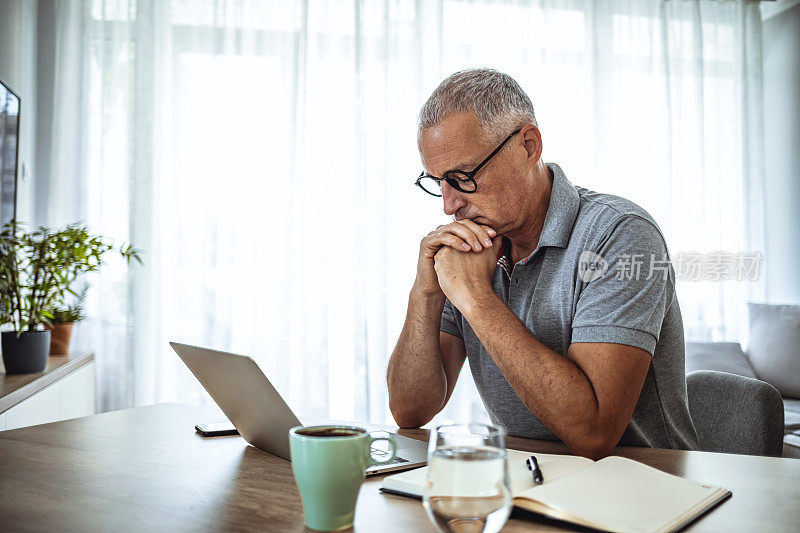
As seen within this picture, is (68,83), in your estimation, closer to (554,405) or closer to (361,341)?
(361,341)

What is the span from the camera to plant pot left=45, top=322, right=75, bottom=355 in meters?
2.52

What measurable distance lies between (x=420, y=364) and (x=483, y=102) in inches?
23.0

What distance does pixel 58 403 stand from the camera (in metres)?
2.19

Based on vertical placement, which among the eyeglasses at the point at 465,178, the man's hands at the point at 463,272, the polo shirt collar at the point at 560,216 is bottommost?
the man's hands at the point at 463,272

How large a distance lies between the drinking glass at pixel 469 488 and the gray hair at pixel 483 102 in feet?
3.11

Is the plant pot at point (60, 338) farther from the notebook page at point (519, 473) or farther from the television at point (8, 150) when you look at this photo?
the notebook page at point (519, 473)

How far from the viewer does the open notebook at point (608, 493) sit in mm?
679

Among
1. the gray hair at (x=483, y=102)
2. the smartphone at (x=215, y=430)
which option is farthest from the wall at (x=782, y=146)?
the smartphone at (x=215, y=430)

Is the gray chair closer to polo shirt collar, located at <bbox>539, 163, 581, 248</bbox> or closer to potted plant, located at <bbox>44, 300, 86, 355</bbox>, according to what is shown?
polo shirt collar, located at <bbox>539, 163, 581, 248</bbox>

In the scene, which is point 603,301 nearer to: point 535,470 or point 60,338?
point 535,470

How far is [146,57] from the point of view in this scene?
3295mm

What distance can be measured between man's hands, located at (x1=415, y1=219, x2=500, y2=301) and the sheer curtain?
2.04 m

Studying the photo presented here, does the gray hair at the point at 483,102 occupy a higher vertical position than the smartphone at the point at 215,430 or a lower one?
higher

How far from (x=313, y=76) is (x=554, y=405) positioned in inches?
111
